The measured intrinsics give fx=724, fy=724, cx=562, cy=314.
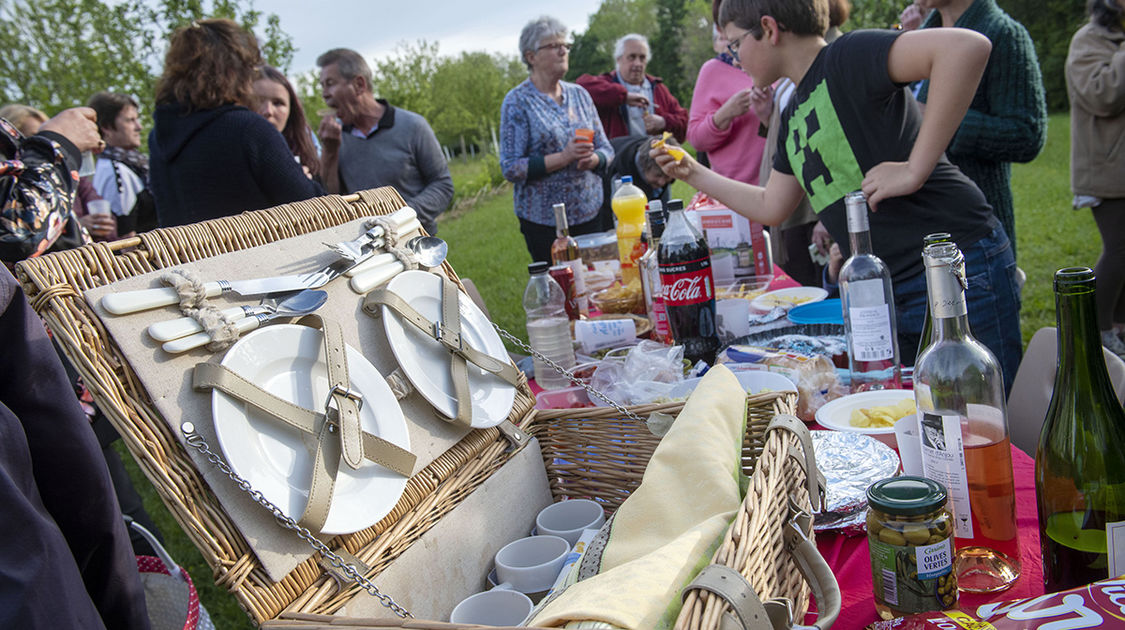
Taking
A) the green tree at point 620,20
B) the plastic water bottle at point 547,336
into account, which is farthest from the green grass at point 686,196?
the green tree at point 620,20

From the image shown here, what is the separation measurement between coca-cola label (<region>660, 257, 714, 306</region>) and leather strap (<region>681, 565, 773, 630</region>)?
1.18 m

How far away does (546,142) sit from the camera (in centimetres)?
446

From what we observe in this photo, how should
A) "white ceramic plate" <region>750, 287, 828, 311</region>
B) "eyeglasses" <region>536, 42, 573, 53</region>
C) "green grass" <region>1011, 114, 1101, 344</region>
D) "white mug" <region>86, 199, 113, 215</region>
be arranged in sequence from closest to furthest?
"white ceramic plate" <region>750, 287, 828, 311</region> → "white mug" <region>86, 199, 113, 215</region> → "eyeglasses" <region>536, 42, 573, 53</region> → "green grass" <region>1011, 114, 1101, 344</region>

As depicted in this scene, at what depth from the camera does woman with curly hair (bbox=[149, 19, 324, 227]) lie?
257 cm

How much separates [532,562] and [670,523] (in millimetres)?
399

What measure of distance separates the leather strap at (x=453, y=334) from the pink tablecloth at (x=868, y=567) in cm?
62

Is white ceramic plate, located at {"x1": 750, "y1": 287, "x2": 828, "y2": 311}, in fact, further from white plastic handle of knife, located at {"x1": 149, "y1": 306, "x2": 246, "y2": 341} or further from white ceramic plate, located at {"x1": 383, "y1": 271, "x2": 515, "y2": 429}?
white plastic handle of knife, located at {"x1": 149, "y1": 306, "x2": 246, "y2": 341}

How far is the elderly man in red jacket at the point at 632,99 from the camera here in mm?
5684

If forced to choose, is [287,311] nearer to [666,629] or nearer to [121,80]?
[666,629]

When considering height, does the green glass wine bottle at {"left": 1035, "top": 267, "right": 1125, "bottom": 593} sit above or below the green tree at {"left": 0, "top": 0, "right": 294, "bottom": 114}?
below

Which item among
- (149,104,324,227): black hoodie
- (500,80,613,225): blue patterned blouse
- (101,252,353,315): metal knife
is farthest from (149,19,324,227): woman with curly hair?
(500,80,613,225): blue patterned blouse

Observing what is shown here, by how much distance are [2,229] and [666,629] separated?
6.50ft

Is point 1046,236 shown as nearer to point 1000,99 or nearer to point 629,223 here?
point 1000,99

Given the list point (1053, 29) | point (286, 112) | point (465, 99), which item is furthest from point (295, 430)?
point (465, 99)
